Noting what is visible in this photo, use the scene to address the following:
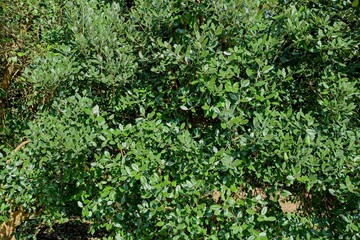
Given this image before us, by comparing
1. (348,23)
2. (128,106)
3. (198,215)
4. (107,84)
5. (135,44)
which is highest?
(348,23)

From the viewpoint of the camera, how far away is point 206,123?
2.46m

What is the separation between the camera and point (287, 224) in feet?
6.79

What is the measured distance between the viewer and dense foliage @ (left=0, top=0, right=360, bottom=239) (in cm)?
196

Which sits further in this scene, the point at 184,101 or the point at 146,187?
the point at 184,101

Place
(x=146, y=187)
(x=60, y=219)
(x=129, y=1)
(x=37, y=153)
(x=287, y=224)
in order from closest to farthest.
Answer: (x=146, y=187) → (x=287, y=224) → (x=37, y=153) → (x=60, y=219) → (x=129, y=1)

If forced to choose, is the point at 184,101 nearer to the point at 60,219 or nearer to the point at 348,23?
the point at 348,23

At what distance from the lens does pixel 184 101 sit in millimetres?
2184

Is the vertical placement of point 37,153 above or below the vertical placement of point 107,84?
below

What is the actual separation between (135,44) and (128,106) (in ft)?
1.59

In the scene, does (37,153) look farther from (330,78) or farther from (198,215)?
(330,78)

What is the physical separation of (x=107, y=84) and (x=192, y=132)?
71cm

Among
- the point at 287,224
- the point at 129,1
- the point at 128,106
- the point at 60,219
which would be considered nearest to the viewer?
the point at 287,224

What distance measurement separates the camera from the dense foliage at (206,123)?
1957 mm

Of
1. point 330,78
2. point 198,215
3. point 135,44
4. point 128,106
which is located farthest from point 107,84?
point 330,78
